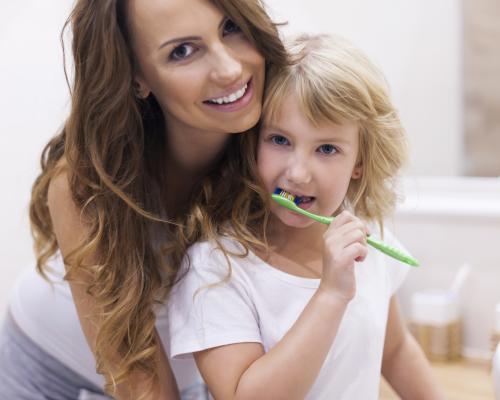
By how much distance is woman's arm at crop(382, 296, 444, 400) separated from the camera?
3.73 ft

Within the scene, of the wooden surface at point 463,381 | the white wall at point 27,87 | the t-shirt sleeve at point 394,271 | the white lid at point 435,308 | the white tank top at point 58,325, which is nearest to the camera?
the t-shirt sleeve at point 394,271

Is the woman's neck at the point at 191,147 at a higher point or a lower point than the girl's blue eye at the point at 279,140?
lower

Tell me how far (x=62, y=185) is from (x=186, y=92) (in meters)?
0.24

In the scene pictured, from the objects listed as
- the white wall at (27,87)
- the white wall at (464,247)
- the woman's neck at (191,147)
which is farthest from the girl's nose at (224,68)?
the white wall at (27,87)

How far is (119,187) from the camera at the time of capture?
99cm

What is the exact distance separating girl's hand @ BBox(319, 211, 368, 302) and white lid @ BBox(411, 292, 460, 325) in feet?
2.02

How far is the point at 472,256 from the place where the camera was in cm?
150

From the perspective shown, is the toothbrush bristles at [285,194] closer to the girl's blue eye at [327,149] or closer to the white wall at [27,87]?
the girl's blue eye at [327,149]

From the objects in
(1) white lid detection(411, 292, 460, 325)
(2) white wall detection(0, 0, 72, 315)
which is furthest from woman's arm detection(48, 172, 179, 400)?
(2) white wall detection(0, 0, 72, 315)

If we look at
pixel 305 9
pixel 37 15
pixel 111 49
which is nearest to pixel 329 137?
pixel 111 49

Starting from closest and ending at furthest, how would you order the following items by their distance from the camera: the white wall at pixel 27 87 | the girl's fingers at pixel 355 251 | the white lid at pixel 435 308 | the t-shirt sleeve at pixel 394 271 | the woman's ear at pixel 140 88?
1. the girl's fingers at pixel 355 251
2. the woman's ear at pixel 140 88
3. the t-shirt sleeve at pixel 394 271
4. the white lid at pixel 435 308
5. the white wall at pixel 27 87

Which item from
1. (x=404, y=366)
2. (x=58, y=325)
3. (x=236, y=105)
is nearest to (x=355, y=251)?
(x=236, y=105)

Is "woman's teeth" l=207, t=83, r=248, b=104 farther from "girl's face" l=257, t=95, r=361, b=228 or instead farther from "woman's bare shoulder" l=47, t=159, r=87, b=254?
"woman's bare shoulder" l=47, t=159, r=87, b=254

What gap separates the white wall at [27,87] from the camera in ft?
5.80
